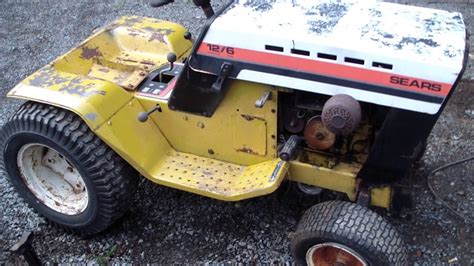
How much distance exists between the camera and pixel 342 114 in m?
2.45

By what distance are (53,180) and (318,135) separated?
1785mm

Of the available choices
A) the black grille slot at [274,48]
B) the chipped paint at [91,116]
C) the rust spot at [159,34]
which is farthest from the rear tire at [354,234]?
the rust spot at [159,34]

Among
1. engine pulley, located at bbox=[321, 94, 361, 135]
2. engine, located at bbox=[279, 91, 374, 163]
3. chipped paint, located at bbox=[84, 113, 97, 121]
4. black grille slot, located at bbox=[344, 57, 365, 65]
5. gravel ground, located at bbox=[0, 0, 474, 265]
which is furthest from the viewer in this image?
gravel ground, located at bbox=[0, 0, 474, 265]

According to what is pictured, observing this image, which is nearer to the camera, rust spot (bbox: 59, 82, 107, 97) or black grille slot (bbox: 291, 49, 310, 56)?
black grille slot (bbox: 291, 49, 310, 56)

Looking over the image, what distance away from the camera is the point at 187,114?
3.18 meters

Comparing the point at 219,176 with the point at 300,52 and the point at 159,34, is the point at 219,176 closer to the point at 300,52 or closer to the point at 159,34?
the point at 300,52

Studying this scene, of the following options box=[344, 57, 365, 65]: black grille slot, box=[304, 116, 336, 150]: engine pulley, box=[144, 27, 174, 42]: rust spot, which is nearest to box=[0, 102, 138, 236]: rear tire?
box=[144, 27, 174, 42]: rust spot

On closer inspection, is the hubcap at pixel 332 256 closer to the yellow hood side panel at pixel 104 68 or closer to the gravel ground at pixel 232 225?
the gravel ground at pixel 232 225

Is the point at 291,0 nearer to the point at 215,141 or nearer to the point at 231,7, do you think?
the point at 231,7

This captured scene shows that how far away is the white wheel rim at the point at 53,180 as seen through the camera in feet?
11.2

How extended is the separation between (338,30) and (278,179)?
85 cm

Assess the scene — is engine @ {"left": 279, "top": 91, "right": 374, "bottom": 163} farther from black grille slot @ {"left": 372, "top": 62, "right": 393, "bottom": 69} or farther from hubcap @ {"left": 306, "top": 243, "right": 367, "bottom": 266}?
hubcap @ {"left": 306, "top": 243, "right": 367, "bottom": 266}

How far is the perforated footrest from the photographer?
2.98 meters

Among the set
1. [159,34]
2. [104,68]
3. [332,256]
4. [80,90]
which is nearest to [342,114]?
[332,256]
